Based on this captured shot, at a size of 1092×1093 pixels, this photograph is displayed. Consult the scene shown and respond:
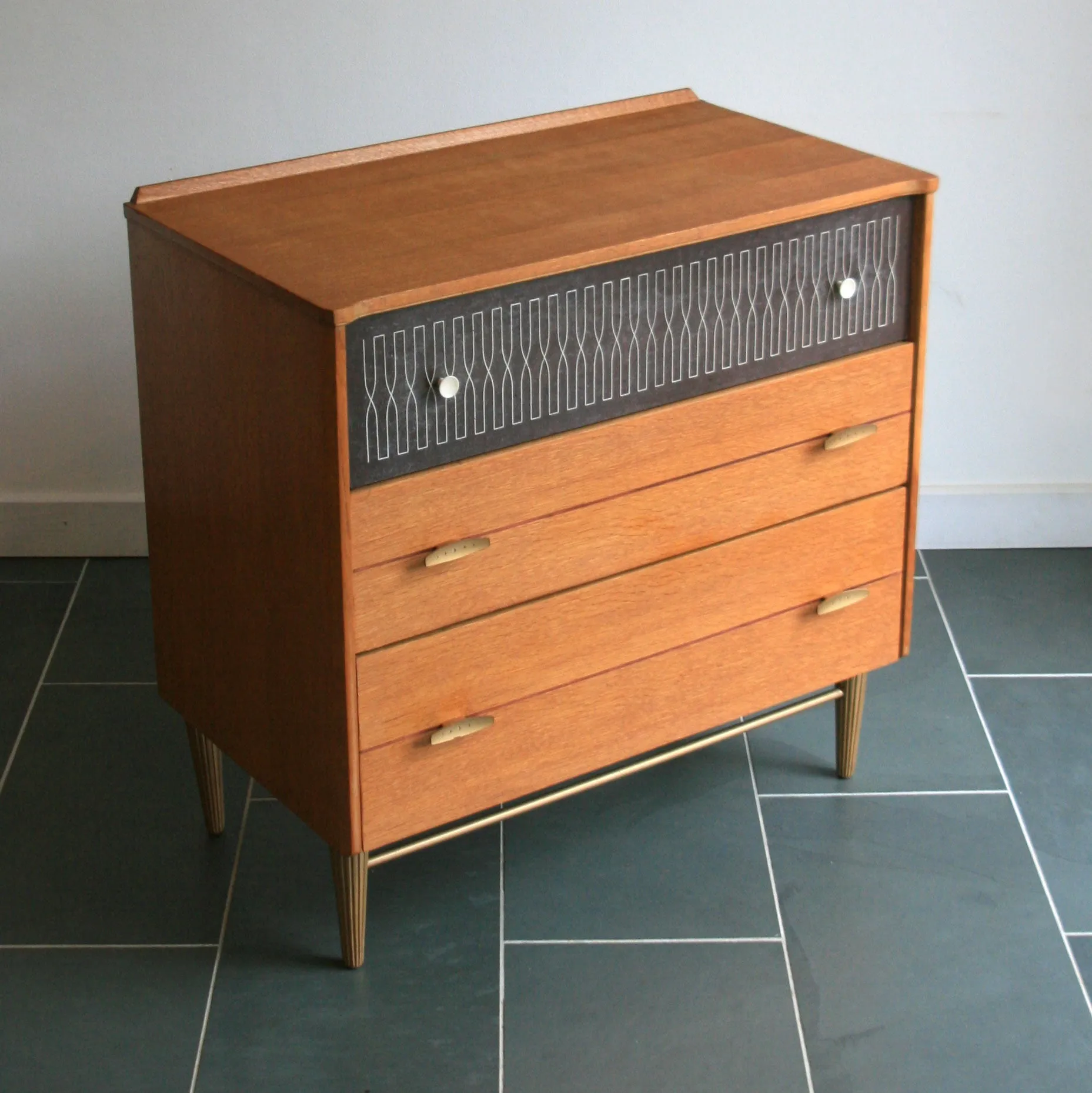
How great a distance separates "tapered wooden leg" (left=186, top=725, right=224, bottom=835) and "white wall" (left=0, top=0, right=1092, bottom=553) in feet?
2.72

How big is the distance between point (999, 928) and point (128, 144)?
5.61ft

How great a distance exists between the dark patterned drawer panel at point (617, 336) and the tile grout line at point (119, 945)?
70cm

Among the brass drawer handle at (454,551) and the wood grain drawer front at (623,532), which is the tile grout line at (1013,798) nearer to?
the wood grain drawer front at (623,532)

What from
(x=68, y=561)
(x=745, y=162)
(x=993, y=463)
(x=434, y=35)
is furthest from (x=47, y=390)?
(x=993, y=463)

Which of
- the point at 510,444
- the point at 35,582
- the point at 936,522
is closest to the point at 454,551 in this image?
the point at 510,444

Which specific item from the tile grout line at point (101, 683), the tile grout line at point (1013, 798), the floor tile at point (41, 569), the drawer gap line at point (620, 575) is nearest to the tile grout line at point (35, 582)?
the floor tile at point (41, 569)

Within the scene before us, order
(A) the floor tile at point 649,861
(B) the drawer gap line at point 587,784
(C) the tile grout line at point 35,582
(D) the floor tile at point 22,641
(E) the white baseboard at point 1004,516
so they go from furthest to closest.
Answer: (E) the white baseboard at point 1004,516, (C) the tile grout line at point 35,582, (D) the floor tile at point 22,641, (A) the floor tile at point 649,861, (B) the drawer gap line at point 587,784

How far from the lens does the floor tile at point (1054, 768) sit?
211 cm

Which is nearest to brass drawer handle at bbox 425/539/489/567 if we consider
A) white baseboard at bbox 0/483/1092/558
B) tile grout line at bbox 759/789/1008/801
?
tile grout line at bbox 759/789/1008/801

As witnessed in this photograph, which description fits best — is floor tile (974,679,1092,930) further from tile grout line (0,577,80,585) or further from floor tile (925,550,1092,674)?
tile grout line (0,577,80,585)

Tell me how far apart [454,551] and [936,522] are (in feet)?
4.72

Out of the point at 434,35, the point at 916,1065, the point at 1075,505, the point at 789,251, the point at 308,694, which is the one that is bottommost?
the point at 916,1065

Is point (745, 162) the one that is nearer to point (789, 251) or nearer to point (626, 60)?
point (789, 251)

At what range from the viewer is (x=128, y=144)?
255cm
